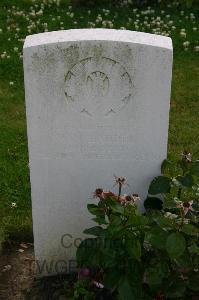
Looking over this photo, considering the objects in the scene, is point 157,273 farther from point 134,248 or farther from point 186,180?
point 186,180

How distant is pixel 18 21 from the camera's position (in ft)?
27.9

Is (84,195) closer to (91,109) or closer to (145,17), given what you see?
(91,109)

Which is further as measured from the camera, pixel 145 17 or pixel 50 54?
pixel 145 17

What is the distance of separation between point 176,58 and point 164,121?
4.05 metres

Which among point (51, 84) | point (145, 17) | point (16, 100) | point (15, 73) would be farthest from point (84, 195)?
point (145, 17)

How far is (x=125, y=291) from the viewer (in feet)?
10.7

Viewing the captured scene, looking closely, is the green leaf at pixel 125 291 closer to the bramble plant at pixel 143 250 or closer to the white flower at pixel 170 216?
the bramble plant at pixel 143 250

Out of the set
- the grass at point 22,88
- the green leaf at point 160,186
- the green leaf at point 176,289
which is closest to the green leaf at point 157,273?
the green leaf at point 176,289

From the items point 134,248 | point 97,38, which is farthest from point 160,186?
point 97,38

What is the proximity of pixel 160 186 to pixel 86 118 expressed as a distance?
590mm

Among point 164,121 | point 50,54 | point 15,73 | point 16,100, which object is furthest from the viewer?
point 15,73

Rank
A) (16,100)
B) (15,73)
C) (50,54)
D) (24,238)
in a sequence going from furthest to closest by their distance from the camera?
(15,73) → (16,100) → (24,238) → (50,54)

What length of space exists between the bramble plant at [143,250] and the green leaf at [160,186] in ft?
0.20

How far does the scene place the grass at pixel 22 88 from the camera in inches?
195
